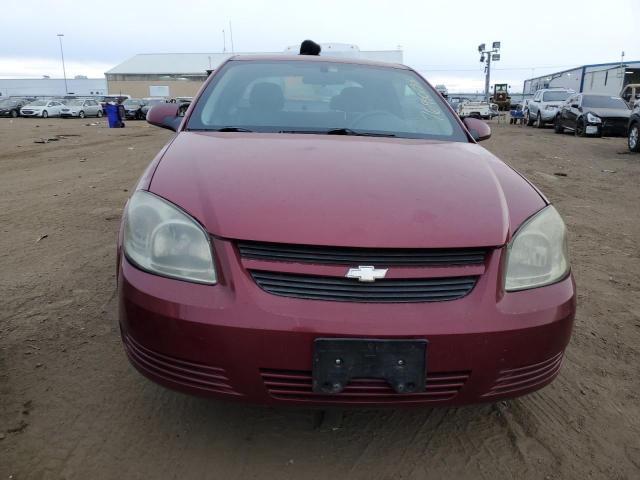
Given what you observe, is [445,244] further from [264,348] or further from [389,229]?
[264,348]

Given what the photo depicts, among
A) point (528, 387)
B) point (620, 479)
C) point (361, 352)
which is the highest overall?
point (361, 352)

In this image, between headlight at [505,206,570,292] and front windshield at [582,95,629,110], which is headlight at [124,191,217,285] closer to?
headlight at [505,206,570,292]

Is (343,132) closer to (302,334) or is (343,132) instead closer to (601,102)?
(302,334)

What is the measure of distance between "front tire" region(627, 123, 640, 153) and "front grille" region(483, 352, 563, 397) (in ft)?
39.3

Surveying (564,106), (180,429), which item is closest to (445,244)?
(180,429)

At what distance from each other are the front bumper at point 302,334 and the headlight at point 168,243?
4 centimetres

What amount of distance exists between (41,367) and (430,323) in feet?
6.09

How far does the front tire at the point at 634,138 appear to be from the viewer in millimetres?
11578

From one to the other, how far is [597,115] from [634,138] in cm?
418

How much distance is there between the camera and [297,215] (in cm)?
164

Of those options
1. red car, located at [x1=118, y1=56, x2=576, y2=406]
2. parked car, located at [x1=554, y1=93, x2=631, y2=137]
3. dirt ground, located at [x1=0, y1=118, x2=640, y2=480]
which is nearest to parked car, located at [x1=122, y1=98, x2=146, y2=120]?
parked car, located at [x1=554, y1=93, x2=631, y2=137]

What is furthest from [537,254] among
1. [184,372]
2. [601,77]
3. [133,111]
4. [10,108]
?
[601,77]

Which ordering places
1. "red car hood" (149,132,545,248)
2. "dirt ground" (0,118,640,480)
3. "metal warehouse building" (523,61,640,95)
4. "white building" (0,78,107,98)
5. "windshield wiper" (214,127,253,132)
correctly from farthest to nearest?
"white building" (0,78,107,98), "metal warehouse building" (523,61,640,95), "windshield wiper" (214,127,253,132), "dirt ground" (0,118,640,480), "red car hood" (149,132,545,248)

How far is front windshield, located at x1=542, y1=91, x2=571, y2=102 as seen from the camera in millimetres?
22875
